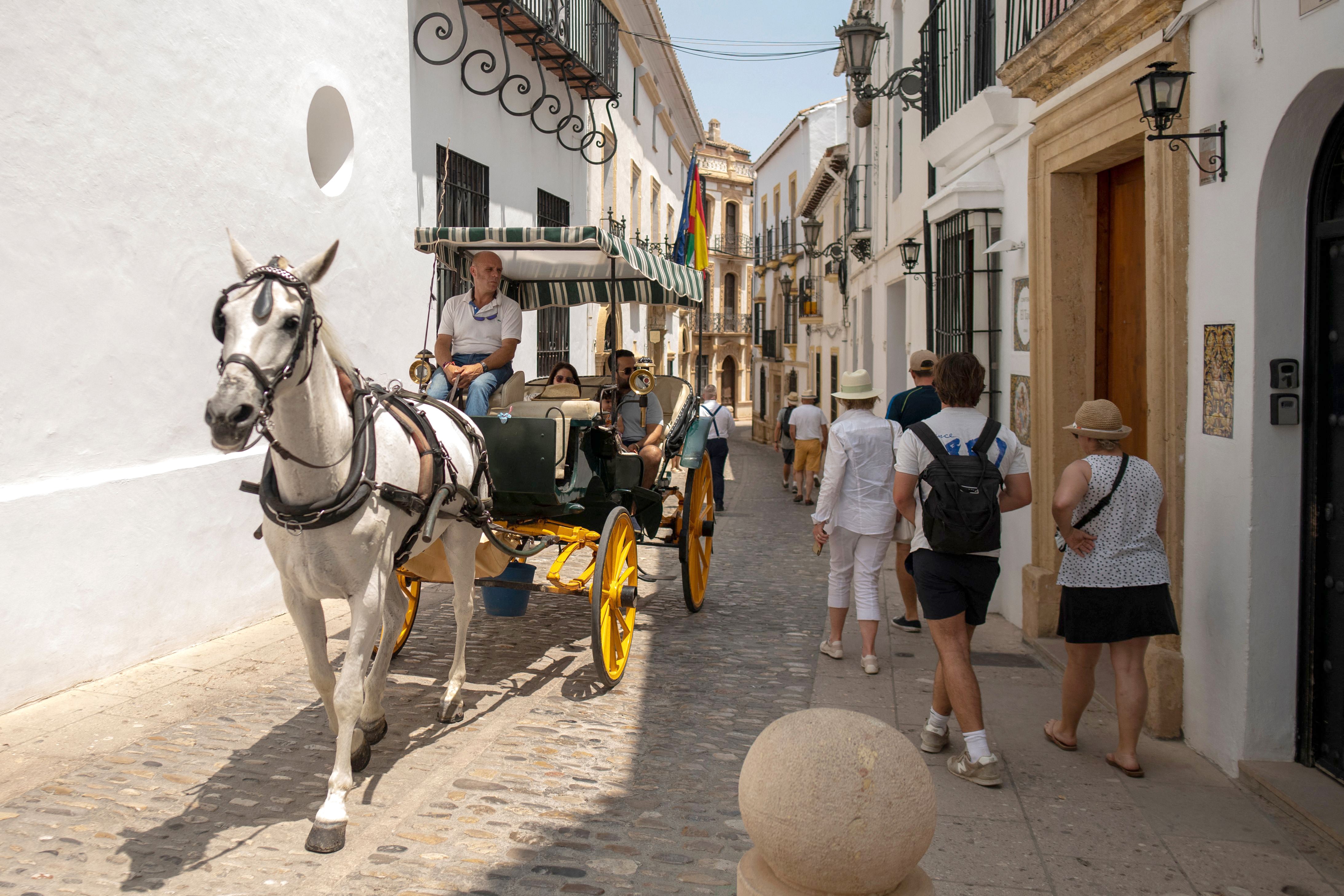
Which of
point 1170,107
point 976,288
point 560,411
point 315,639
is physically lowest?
point 315,639

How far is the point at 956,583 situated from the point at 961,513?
32 cm

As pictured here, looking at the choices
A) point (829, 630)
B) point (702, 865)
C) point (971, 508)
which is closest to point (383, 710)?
point (702, 865)

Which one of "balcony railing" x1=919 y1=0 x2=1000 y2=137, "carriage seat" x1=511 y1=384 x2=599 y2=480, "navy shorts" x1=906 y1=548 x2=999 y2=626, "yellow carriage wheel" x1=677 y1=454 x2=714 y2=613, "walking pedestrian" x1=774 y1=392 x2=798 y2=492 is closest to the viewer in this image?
"navy shorts" x1=906 y1=548 x2=999 y2=626

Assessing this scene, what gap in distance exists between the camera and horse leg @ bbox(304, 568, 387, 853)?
341 centimetres

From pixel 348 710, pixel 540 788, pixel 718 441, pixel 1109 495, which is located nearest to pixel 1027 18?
pixel 1109 495

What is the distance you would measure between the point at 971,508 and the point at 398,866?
2497 mm

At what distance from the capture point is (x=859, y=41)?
7910mm

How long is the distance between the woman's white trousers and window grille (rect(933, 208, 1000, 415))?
6.19 ft

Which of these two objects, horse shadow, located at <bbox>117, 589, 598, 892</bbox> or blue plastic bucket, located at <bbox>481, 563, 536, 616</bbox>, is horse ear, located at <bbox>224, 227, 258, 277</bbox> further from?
blue plastic bucket, located at <bbox>481, 563, 536, 616</bbox>

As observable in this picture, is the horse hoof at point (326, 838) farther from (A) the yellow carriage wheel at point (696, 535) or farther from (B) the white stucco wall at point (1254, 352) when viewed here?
(A) the yellow carriage wheel at point (696, 535)

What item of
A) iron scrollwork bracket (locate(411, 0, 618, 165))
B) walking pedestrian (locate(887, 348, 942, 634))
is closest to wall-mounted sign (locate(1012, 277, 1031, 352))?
walking pedestrian (locate(887, 348, 942, 634))

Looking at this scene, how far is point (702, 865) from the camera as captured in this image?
3371 mm

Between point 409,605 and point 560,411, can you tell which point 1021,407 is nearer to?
point 560,411

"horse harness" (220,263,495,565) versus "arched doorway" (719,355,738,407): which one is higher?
"arched doorway" (719,355,738,407)
